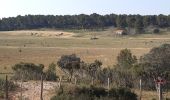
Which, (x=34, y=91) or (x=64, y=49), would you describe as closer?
(x=34, y=91)

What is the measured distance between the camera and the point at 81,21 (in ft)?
591

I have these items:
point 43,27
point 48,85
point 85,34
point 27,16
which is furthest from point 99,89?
point 27,16

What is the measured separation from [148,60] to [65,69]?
7.97m

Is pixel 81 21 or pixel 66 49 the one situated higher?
pixel 81 21

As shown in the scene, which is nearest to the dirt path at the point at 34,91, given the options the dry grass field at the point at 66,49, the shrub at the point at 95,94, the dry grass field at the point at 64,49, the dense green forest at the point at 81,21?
the shrub at the point at 95,94

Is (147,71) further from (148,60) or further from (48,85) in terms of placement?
(48,85)

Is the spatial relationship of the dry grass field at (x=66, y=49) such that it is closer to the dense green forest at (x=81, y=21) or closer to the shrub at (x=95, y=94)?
the shrub at (x=95, y=94)

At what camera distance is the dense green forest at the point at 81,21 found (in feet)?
547

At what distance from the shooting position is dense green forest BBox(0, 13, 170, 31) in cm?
16688

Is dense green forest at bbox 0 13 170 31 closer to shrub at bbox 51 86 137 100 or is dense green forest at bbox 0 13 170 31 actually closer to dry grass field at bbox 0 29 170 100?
dry grass field at bbox 0 29 170 100

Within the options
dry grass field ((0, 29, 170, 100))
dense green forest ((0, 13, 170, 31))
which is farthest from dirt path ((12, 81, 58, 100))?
dense green forest ((0, 13, 170, 31))

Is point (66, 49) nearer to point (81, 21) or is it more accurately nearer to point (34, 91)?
point (34, 91)

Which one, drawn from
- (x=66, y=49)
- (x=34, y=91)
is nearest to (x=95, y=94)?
(x=34, y=91)

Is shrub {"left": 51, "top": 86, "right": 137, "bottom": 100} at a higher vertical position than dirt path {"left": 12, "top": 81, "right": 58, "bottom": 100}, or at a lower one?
higher
